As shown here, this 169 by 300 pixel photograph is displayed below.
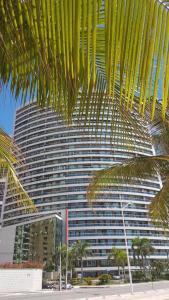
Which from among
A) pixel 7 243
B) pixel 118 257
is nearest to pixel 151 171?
pixel 7 243

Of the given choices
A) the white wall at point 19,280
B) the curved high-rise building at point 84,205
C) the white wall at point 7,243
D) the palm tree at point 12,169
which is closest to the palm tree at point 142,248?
the curved high-rise building at point 84,205

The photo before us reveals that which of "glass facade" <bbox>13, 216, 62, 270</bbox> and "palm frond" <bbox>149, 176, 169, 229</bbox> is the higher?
"glass facade" <bbox>13, 216, 62, 270</bbox>

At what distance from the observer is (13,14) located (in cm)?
129

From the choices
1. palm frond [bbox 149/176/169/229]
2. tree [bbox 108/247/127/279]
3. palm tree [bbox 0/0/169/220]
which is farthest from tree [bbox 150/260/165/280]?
palm tree [bbox 0/0/169/220]

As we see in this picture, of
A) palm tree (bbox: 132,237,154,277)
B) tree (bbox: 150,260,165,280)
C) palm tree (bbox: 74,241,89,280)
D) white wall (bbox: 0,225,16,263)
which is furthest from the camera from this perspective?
tree (bbox: 150,260,165,280)

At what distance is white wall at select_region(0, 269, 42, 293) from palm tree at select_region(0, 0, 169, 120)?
34971mm

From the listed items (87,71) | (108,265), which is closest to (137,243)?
(108,265)

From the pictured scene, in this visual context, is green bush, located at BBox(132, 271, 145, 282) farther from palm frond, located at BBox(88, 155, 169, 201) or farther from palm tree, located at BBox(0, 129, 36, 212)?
palm tree, located at BBox(0, 129, 36, 212)

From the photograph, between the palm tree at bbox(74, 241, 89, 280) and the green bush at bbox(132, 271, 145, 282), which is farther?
the palm tree at bbox(74, 241, 89, 280)

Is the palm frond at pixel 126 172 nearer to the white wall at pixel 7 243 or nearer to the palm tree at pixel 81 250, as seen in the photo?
the white wall at pixel 7 243

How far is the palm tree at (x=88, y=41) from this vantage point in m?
1.06

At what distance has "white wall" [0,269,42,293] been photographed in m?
33.5

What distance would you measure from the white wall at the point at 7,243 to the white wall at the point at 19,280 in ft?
130

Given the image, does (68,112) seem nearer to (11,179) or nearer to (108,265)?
(11,179)
